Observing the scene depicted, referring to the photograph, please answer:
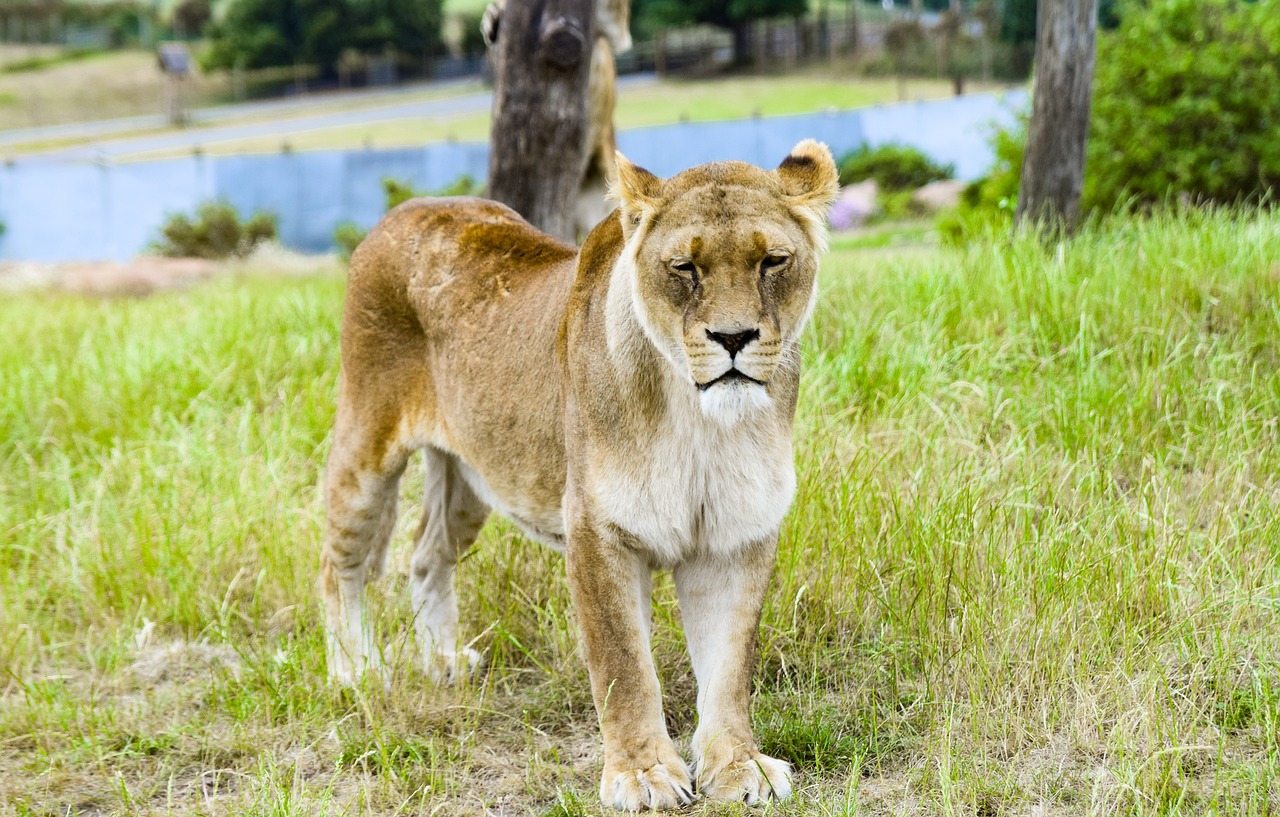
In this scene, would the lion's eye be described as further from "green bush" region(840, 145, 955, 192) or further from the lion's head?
"green bush" region(840, 145, 955, 192)

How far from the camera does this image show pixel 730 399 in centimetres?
282

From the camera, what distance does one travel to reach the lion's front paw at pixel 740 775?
3086 mm

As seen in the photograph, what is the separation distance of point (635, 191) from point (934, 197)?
1902 centimetres

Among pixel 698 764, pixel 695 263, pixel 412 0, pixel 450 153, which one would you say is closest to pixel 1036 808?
pixel 698 764

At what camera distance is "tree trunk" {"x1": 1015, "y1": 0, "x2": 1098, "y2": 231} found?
319 inches

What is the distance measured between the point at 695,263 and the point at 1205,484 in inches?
104

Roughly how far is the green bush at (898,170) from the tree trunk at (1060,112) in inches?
629

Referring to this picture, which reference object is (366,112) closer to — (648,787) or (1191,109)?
(1191,109)

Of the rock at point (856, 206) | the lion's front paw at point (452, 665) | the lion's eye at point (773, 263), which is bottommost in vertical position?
the rock at point (856, 206)

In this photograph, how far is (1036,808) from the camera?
3064mm

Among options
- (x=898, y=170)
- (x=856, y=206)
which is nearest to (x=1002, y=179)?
(x=856, y=206)

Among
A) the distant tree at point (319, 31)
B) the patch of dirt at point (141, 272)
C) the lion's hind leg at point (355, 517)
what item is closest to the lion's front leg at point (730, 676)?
the lion's hind leg at point (355, 517)

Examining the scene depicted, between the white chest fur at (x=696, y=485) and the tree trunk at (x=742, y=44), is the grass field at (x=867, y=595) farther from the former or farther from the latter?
the tree trunk at (x=742, y=44)

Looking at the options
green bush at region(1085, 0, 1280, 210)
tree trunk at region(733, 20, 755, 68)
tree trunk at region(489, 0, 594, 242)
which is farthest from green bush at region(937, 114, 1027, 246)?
tree trunk at region(733, 20, 755, 68)
